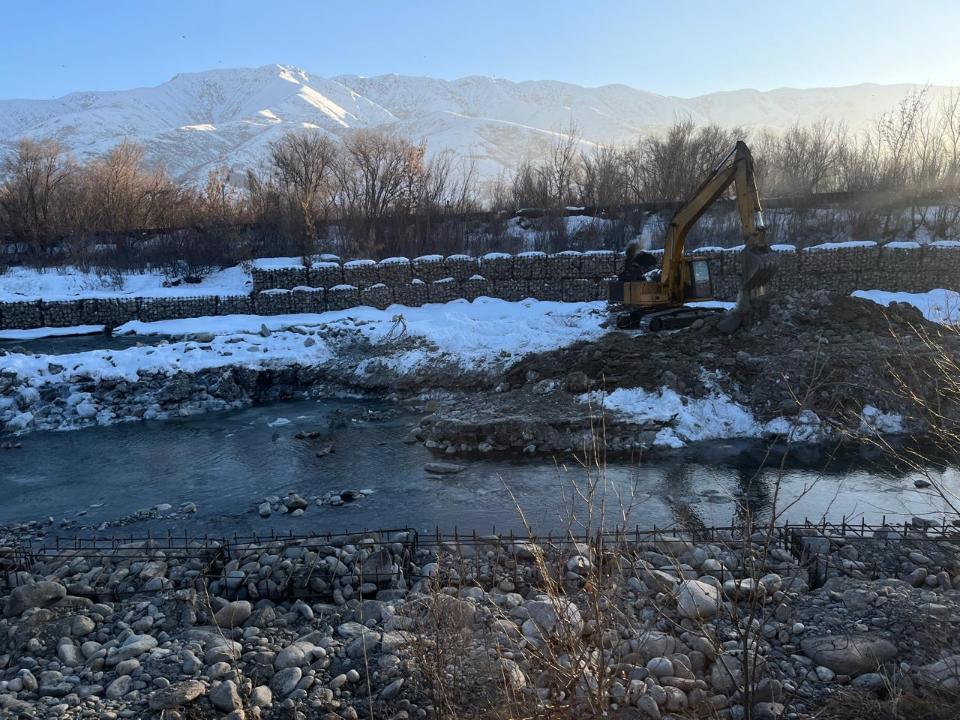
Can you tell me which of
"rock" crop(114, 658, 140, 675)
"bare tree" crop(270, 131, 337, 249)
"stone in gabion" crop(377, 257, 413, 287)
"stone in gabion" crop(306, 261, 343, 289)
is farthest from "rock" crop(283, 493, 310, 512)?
"bare tree" crop(270, 131, 337, 249)

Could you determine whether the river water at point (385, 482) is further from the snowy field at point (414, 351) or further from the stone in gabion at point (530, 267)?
A: the stone in gabion at point (530, 267)

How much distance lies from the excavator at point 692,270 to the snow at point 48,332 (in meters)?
Answer: 18.4

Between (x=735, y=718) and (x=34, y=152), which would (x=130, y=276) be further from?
(x=735, y=718)

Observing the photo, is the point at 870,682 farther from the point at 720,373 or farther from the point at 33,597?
the point at 720,373

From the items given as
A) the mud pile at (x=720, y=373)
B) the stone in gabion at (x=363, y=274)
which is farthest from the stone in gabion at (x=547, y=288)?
the mud pile at (x=720, y=373)

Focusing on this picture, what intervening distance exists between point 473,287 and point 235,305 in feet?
28.3

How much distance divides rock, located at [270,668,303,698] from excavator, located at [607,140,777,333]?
1279cm

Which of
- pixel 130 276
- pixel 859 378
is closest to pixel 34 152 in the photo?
pixel 130 276

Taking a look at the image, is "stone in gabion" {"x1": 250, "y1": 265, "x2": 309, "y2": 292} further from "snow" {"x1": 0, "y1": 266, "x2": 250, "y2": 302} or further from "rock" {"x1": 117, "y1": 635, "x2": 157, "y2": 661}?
"rock" {"x1": 117, "y1": 635, "x2": 157, "y2": 661}

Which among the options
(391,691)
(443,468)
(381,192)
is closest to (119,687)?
(391,691)

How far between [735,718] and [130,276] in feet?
102

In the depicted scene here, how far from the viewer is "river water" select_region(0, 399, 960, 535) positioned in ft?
29.5

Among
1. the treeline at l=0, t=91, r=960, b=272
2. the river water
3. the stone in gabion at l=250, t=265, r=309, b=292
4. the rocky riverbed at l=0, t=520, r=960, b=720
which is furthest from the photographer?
the treeline at l=0, t=91, r=960, b=272

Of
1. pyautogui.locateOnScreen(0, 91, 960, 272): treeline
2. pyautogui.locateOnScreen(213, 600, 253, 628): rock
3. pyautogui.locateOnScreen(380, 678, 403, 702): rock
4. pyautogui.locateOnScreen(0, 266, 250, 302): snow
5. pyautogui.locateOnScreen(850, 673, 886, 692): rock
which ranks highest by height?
pyautogui.locateOnScreen(0, 91, 960, 272): treeline
